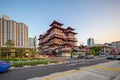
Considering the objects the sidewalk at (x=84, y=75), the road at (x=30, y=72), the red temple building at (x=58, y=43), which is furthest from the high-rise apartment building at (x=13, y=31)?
the sidewalk at (x=84, y=75)

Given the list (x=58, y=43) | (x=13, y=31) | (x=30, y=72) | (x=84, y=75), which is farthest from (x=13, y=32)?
(x=84, y=75)

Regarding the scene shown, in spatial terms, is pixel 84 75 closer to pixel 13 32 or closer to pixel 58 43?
pixel 58 43

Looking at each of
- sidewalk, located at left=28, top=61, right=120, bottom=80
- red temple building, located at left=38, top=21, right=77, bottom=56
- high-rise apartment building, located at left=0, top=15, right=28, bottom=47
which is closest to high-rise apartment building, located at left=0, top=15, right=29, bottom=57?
high-rise apartment building, located at left=0, top=15, right=28, bottom=47

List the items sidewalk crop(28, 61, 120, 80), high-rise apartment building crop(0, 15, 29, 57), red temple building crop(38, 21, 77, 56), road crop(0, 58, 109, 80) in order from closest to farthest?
sidewalk crop(28, 61, 120, 80), road crop(0, 58, 109, 80), red temple building crop(38, 21, 77, 56), high-rise apartment building crop(0, 15, 29, 57)

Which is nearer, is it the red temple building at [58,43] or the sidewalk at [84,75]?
the sidewalk at [84,75]

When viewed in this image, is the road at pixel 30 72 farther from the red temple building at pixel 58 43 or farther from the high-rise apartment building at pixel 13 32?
the high-rise apartment building at pixel 13 32

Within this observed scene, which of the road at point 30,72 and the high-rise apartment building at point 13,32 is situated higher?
the high-rise apartment building at point 13,32

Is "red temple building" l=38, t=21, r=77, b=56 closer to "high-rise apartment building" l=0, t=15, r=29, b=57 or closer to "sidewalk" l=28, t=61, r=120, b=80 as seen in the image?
"high-rise apartment building" l=0, t=15, r=29, b=57

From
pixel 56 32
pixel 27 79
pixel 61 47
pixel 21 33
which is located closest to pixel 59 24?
pixel 56 32

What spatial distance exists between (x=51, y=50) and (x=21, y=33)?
99.1 feet

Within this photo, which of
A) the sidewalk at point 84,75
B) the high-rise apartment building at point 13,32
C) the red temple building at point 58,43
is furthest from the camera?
the high-rise apartment building at point 13,32

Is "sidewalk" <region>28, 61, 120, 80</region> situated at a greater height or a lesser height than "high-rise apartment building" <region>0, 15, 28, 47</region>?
lesser

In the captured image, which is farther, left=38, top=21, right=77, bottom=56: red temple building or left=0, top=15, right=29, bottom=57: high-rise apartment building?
left=0, top=15, right=29, bottom=57: high-rise apartment building

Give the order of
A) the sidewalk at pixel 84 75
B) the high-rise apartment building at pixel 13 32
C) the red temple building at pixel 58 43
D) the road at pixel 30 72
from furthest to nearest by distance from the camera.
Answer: the high-rise apartment building at pixel 13 32
the red temple building at pixel 58 43
the road at pixel 30 72
the sidewalk at pixel 84 75
